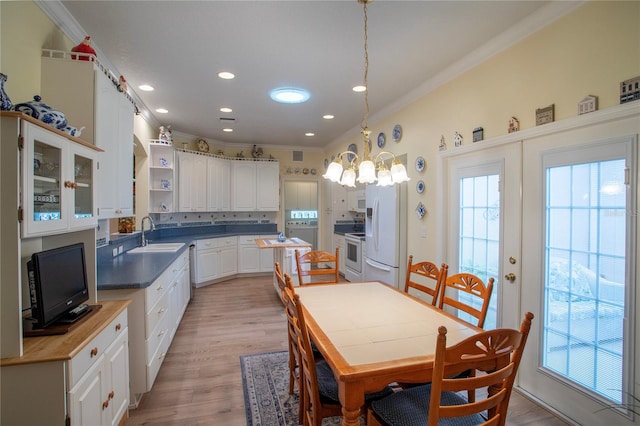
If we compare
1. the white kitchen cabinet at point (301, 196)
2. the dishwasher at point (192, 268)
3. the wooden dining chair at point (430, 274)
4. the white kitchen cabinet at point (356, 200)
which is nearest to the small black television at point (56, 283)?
the wooden dining chair at point (430, 274)

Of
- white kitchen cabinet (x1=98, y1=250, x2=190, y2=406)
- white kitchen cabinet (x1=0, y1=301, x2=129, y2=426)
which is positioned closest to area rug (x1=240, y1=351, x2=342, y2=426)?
white kitchen cabinet (x1=98, y1=250, x2=190, y2=406)

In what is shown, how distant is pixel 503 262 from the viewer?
2555mm

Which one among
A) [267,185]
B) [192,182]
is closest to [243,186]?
[267,185]

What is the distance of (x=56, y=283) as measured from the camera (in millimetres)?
1552

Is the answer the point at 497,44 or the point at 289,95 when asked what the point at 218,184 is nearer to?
the point at 289,95

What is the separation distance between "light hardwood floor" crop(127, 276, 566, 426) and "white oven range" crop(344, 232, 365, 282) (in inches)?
54.1

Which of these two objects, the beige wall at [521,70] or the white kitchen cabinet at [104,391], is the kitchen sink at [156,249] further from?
the beige wall at [521,70]

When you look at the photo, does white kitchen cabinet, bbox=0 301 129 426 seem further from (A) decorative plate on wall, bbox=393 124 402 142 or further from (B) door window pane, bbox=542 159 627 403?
(A) decorative plate on wall, bbox=393 124 402 142

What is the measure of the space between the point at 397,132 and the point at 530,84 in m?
1.85

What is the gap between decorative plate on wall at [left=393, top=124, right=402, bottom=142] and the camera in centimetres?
400

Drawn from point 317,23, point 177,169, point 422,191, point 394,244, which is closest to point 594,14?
point 317,23

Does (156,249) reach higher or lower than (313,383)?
higher

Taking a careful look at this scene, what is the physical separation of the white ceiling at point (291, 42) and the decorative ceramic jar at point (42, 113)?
101 cm

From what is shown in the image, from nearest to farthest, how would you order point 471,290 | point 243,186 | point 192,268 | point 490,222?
point 471,290 < point 490,222 < point 192,268 < point 243,186
